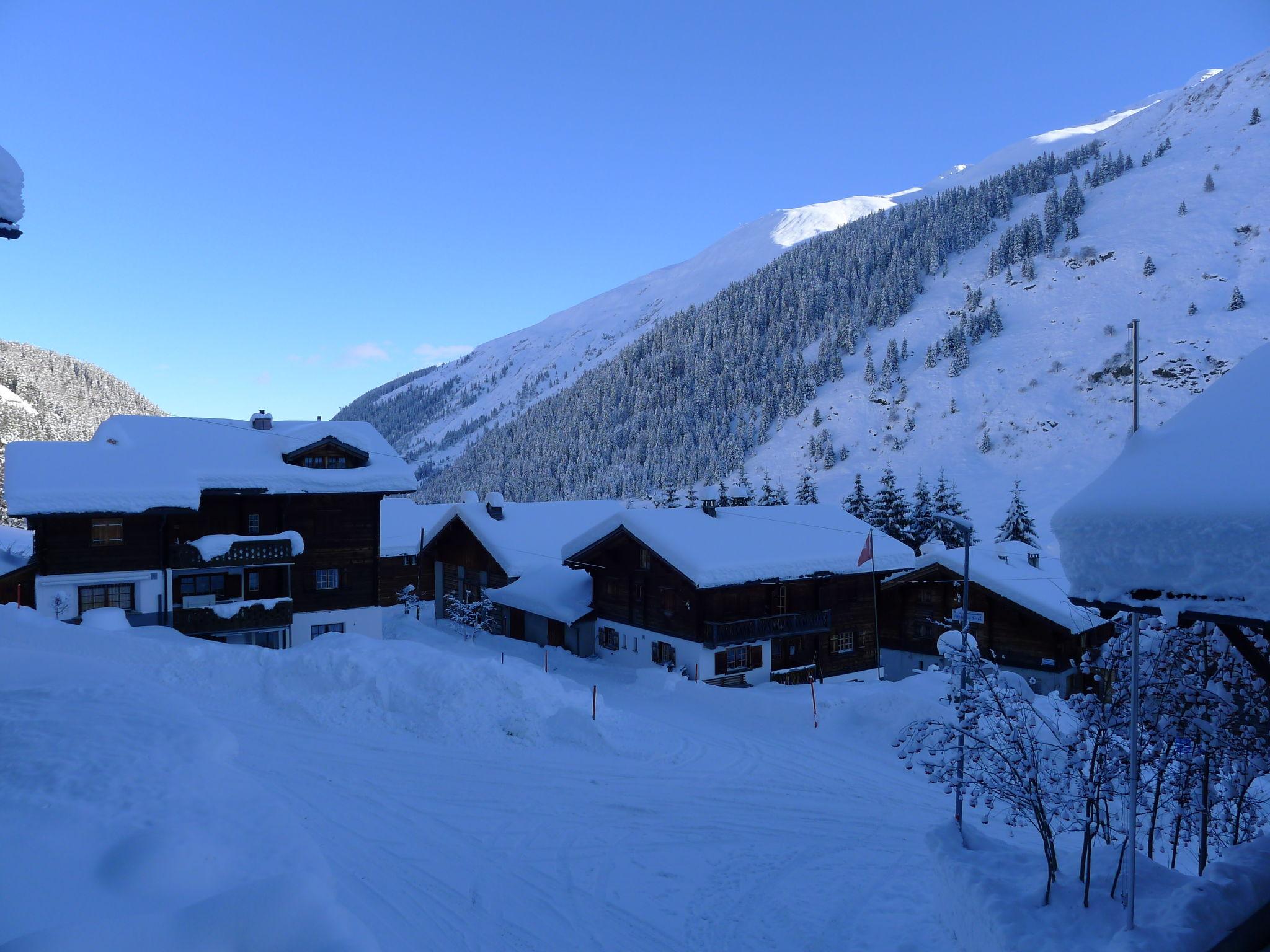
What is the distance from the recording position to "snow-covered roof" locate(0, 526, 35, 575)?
120ft

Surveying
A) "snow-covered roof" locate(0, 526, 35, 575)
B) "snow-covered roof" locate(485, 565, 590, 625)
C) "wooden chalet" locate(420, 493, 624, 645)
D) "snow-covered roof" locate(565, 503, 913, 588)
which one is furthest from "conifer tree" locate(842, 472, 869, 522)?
"snow-covered roof" locate(0, 526, 35, 575)

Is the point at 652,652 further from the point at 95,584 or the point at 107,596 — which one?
the point at 95,584

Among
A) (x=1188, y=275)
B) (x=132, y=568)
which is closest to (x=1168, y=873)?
(x=132, y=568)

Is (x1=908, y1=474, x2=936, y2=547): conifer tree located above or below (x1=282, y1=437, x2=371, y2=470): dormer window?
below

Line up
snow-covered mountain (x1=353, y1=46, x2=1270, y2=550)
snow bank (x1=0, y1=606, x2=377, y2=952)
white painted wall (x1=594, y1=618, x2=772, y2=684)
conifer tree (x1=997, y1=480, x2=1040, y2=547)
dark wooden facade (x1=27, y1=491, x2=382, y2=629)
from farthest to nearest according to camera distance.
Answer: snow-covered mountain (x1=353, y1=46, x2=1270, y2=550) → conifer tree (x1=997, y1=480, x2=1040, y2=547) → white painted wall (x1=594, y1=618, x2=772, y2=684) → dark wooden facade (x1=27, y1=491, x2=382, y2=629) → snow bank (x1=0, y1=606, x2=377, y2=952)

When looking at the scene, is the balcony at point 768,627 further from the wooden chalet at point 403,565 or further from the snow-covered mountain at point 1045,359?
the snow-covered mountain at point 1045,359

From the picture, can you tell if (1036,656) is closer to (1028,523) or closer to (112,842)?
(1028,523)

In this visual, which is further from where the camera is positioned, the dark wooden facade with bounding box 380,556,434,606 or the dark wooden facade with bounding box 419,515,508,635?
the dark wooden facade with bounding box 380,556,434,606

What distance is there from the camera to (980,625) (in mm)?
36062

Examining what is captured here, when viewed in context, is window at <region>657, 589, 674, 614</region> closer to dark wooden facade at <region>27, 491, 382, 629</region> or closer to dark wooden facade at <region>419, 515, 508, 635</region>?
dark wooden facade at <region>419, 515, 508, 635</region>

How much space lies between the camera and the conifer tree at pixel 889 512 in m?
60.0

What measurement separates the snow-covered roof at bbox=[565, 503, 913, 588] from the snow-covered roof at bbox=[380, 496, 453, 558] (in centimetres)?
1868

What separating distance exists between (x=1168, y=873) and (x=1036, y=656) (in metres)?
28.5

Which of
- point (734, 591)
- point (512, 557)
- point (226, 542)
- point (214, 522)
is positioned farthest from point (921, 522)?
point (214, 522)
